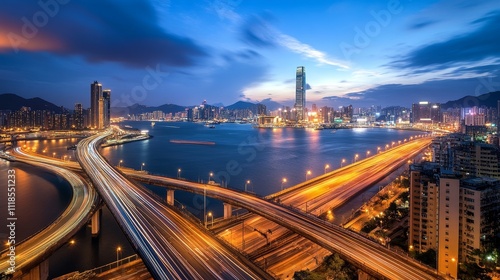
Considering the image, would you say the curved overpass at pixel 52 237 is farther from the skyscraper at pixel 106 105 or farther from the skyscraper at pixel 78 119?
the skyscraper at pixel 106 105

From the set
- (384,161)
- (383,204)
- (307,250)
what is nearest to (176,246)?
(307,250)

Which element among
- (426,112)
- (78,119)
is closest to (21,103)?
(78,119)

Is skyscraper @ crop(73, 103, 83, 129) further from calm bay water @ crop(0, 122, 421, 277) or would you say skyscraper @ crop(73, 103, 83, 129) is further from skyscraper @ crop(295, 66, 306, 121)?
skyscraper @ crop(295, 66, 306, 121)

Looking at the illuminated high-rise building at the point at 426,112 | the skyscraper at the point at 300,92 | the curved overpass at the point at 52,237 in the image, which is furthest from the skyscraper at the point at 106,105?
the illuminated high-rise building at the point at 426,112

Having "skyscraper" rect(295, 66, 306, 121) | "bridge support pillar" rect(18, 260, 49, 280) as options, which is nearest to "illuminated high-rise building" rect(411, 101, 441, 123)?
"skyscraper" rect(295, 66, 306, 121)

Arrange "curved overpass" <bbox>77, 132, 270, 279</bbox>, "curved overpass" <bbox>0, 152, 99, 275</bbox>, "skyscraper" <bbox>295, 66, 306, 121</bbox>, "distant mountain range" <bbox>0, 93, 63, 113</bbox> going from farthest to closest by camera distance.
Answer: "skyscraper" <bbox>295, 66, 306, 121</bbox>, "distant mountain range" <bbox>0, 93, 63, 113</bbox>, "curved overpass" <bbox>0, 152, 99, 275</bbox>, "curved overpass" <bbox>77, 132, 270, 279</bbox>

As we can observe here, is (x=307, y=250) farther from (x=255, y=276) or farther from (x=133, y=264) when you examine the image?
(x=133, y=264)
